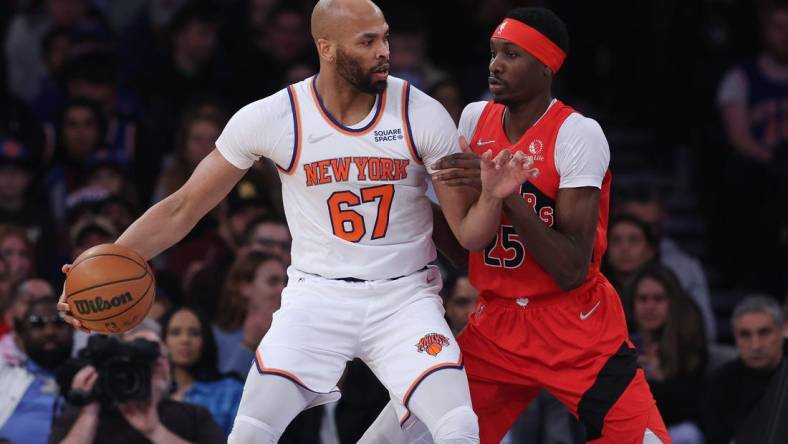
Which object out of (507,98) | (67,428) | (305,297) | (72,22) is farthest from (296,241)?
(72,22)

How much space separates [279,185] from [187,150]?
674 mm

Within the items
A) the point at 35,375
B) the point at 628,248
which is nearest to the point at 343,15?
the point at 35,375

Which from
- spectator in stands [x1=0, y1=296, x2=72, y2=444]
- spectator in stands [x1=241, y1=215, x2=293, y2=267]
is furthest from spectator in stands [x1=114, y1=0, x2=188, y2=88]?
spectator in stands [x1=0, y1=296, x2=72, y2=444]

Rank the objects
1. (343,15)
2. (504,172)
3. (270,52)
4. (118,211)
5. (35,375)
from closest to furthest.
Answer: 1. (504,172)
2. (343,15)
3. (35,375)
4. (118,211)
5. (270,52)

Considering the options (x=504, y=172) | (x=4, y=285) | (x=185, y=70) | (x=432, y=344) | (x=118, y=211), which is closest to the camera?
(x=504, y=172)

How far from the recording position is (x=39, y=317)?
313 inches

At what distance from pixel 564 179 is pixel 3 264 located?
14.5 feet

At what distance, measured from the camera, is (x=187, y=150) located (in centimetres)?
996

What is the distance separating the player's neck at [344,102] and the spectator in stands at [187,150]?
417 centimetres

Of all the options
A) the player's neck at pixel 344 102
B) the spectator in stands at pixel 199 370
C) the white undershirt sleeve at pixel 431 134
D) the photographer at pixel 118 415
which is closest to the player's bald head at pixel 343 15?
the player's neck at pixel 344 102

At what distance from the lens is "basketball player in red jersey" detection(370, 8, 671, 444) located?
5805mm

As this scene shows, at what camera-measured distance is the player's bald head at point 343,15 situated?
5715 mm

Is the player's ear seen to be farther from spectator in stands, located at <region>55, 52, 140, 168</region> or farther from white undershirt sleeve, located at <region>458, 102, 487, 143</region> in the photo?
spectator in stands, located at <region>55, 52, 140, 168</region>

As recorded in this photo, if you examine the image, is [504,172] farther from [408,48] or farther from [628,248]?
[408,48]
